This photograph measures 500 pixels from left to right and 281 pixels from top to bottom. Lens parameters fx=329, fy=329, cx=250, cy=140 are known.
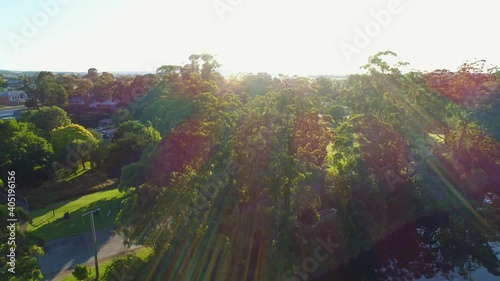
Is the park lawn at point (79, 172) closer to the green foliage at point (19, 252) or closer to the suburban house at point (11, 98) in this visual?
the green foliage at point (19, 252)

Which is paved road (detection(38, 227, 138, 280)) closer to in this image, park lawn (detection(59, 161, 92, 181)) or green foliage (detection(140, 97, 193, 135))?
green foliage (detection(140, 97, 193, 135))

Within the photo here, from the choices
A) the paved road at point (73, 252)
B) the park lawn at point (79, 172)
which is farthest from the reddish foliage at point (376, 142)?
the park lawn at point (79, 172)

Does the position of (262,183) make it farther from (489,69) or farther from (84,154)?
(489,69)

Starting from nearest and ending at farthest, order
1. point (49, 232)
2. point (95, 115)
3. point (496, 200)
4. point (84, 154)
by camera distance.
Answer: point (49, 232)
point (496, 200)
point (84, 154)
point (95, 115)

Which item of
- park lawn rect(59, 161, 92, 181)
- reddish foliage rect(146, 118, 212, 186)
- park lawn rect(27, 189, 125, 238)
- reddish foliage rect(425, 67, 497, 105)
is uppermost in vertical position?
reddish foliage rect(425, 67, 497, 105)

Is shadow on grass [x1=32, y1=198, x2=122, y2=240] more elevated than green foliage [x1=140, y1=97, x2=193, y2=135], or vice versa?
green foliage [x1=140, y1=97, x2=193, y2=135]

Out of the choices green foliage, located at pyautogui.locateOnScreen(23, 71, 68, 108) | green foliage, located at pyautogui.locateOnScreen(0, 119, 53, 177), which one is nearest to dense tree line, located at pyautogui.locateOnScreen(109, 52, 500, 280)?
green foliage, located at pyautogui.locateOnScreen(0, 119, 53, 177)

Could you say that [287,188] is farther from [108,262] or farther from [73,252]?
[73,252]

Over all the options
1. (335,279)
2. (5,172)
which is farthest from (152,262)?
(5,172)
